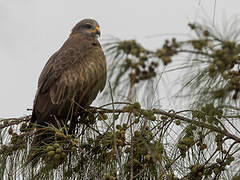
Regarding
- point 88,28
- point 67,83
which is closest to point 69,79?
point 67,83

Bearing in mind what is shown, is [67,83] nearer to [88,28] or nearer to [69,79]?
[69,79]

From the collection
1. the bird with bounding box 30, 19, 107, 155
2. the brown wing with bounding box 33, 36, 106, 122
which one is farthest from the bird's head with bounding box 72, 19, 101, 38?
the brown wing with bounding box 33, 36, 106, 122

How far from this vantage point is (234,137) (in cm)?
309

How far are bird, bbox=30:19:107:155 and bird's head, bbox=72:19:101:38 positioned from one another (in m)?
0.77

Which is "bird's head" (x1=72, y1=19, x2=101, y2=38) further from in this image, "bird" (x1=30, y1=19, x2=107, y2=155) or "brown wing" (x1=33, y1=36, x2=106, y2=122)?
"brown wing" (x1=33, y1=36, x2=106, y2=122)

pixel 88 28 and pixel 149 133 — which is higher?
pixel 88 28

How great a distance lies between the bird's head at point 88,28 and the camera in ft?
19.1

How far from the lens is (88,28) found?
6.00 meters

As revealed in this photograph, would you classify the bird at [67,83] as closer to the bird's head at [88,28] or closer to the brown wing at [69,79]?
the brown wing at [69,79]

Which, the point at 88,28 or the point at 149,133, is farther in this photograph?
the point at 88,28

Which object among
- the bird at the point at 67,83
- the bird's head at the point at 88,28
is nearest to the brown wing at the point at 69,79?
the bird at the point at 67,83

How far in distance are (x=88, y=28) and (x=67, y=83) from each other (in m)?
1.46

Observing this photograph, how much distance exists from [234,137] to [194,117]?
0.29m

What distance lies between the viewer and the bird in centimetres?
460
